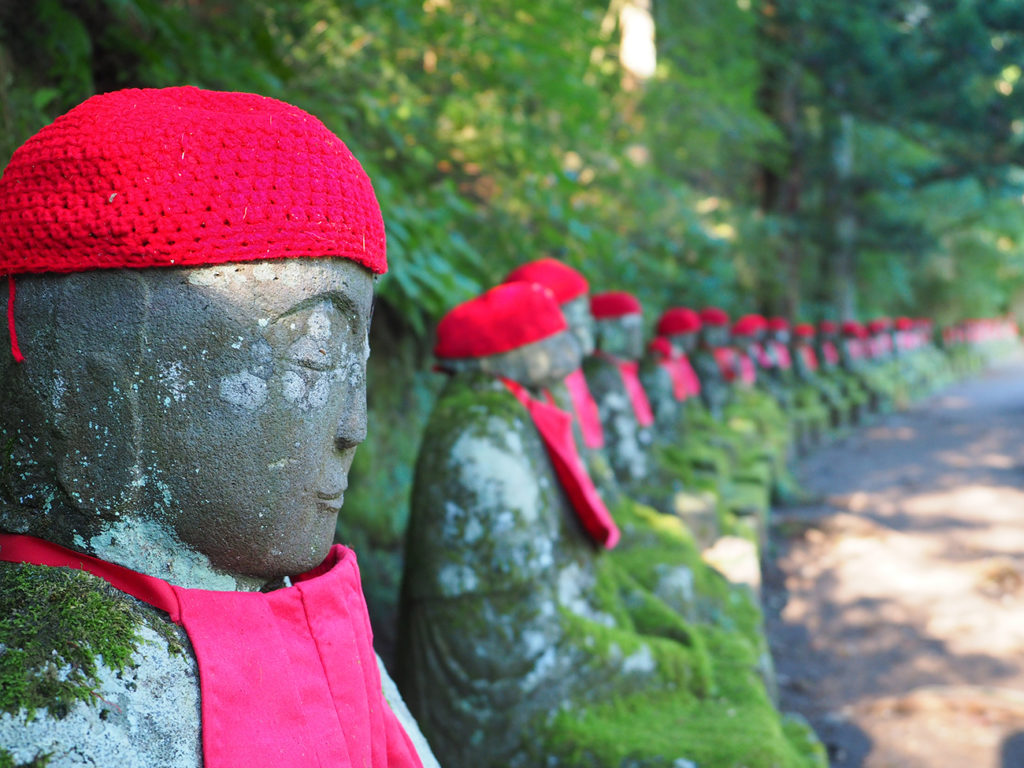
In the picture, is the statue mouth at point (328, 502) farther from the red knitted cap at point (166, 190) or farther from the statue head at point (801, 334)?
the statue head at point (801, 334)

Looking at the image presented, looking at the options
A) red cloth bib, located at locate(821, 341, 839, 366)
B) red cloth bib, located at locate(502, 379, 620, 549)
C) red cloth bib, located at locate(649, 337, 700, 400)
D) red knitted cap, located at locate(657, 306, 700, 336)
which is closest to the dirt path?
red cloth bib, located at locate(649, 337, 700, 400)

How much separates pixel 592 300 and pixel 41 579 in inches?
174

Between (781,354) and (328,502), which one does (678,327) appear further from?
→ (781,354)

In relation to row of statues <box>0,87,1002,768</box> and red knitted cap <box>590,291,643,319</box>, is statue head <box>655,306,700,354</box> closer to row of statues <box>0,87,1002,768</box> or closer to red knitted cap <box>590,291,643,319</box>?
red knitted cap <box>590,291,643,319</box>

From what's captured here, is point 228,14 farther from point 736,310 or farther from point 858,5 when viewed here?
point 736,310

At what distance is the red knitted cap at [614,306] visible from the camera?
520cm

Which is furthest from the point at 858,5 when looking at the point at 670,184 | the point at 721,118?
the point at 670,184

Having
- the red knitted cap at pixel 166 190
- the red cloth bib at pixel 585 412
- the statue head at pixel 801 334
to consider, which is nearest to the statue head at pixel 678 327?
the red cloth bib at pixel 585 412

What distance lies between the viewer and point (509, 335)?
2975 mm

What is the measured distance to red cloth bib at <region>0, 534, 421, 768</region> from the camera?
1261mm

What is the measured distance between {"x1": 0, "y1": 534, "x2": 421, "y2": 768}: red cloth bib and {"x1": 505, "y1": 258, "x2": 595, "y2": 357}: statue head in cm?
250

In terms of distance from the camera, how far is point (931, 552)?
7.70 metres

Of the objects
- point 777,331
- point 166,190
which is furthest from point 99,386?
point 777,331

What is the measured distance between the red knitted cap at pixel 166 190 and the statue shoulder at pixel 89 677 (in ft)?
1.48
